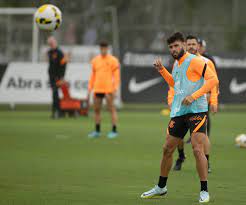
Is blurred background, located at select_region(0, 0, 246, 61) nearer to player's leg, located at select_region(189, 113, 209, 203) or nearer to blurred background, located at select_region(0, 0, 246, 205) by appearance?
blurred background, located at select_region(0, 0, 246, 205)

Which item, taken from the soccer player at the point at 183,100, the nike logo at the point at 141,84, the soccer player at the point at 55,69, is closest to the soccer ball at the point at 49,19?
the soccer player at the point at 183,100

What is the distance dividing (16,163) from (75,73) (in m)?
15.8

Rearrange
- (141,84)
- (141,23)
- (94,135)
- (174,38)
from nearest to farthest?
(174,38), (94,135), (141,84), (141,23)

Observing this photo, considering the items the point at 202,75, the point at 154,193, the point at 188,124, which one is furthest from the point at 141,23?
the point at 154,193

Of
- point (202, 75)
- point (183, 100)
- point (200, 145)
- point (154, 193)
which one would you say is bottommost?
point (154, 193)

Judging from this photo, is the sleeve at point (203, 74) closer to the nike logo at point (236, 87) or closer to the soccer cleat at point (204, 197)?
the soccer cleat at point (204, 197)

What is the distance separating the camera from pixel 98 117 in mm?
20000

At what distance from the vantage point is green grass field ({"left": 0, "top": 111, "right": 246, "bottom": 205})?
1084 cm

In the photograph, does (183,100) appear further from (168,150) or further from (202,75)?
(168,150)

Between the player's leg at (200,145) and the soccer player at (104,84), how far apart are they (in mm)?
9331

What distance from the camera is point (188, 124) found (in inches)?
423

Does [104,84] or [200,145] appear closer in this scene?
[200,145]

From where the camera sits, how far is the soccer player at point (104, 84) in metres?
20.1

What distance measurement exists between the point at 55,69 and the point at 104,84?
6.48 meters
